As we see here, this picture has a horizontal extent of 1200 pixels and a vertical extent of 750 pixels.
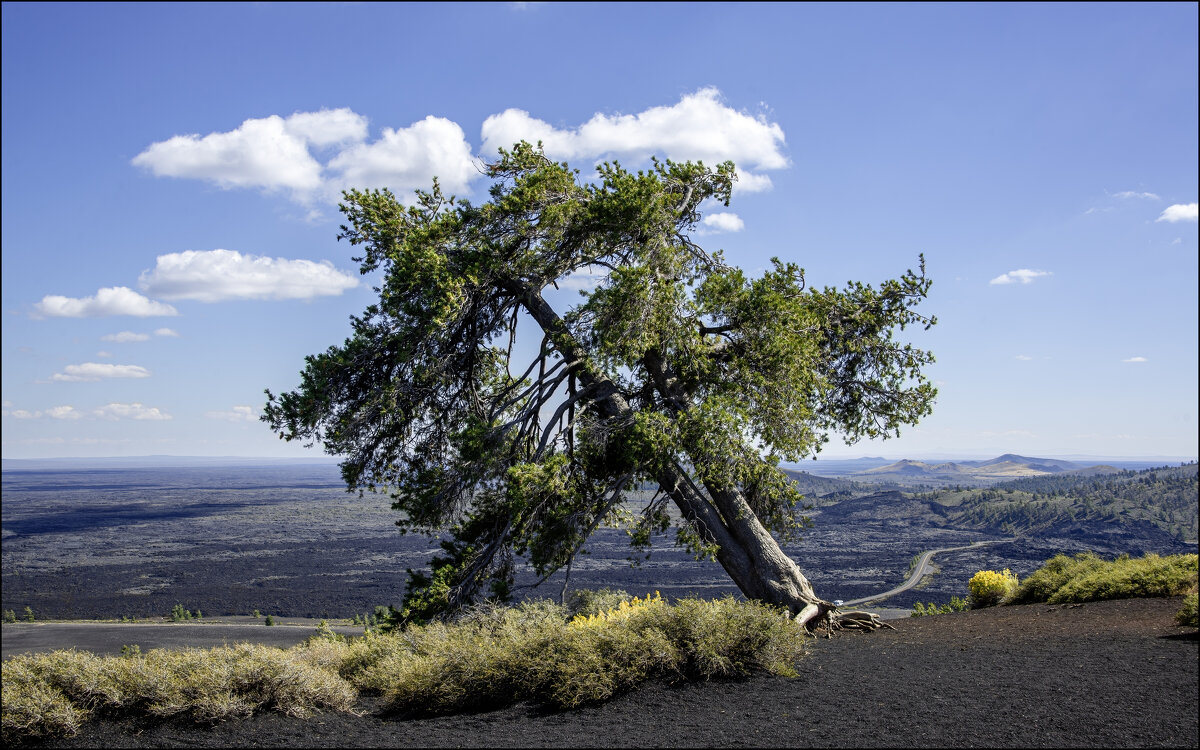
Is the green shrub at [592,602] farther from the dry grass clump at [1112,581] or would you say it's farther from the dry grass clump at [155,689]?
the dry grass clump at [1112,581]

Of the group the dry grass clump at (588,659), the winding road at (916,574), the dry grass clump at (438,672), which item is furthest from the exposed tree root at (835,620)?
the winding road at (916,574)

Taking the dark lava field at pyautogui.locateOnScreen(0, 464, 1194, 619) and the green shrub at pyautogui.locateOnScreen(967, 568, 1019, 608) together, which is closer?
the green shrub at pyautogui.locateOnScreen(967, 568, 1019, 608)

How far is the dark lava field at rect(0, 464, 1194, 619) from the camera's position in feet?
120

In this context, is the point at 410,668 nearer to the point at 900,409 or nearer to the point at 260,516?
the point at 900,409

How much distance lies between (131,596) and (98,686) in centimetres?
3950

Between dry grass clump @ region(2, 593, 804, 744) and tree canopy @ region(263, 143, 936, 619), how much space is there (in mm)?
2773

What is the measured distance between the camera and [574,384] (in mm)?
13828

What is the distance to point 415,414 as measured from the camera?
1253 centimetres

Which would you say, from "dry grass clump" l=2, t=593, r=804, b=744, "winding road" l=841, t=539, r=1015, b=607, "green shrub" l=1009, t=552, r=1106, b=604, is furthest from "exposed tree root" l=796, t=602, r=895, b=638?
"winding road" l=841, t=539, r=1015, b=607

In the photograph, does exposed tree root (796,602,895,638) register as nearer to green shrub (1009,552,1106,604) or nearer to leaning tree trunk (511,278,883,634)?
leaning tree trunk (511,278,883,634)

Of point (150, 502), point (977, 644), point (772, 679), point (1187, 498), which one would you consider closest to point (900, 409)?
point (977, 644)

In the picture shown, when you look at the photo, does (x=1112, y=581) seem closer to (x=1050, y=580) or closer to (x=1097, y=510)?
(x=1050, y=580)

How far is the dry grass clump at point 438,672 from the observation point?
7.08m

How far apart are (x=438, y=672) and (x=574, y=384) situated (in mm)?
6953
